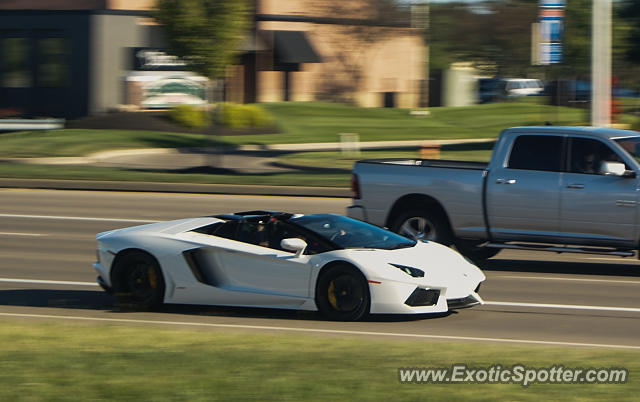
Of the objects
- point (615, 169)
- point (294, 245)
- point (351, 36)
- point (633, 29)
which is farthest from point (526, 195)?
point (351, 36)

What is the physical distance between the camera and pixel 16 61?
4834 centimetres

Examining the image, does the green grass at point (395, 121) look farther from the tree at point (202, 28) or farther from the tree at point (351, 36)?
the tree at point (202, 28)

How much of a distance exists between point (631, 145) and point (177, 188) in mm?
14509

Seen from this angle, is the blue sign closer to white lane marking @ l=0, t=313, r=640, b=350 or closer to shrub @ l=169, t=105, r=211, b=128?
white lane marking @ l=0, t=313, r=640, b=350

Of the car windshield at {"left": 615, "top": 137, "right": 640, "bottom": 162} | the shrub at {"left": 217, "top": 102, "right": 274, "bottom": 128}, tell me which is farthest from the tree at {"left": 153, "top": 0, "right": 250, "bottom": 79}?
the shrub at {"left": 217, "top": 102, "right": 274, "bottom": 128}

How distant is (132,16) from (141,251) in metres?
39.6

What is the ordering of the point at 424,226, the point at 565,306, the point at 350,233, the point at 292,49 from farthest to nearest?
the point at 292,49 < the point at 424,226 < the point at 565,306 < the point at 350,233

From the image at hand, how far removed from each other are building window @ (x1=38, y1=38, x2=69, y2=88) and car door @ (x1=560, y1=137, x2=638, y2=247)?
38116mm

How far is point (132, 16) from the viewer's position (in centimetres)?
4875

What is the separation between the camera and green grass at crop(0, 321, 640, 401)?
243 inches

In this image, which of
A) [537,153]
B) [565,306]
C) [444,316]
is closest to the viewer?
[444,316]

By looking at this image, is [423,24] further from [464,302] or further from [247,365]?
[247,365]

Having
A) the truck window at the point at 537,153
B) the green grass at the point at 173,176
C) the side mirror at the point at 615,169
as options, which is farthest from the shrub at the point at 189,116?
the side mirror at the point at 615,169

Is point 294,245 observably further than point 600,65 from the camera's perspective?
No
